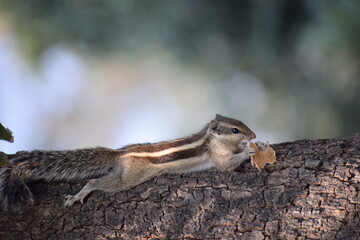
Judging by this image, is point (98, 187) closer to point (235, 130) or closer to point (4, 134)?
point (4, 134)

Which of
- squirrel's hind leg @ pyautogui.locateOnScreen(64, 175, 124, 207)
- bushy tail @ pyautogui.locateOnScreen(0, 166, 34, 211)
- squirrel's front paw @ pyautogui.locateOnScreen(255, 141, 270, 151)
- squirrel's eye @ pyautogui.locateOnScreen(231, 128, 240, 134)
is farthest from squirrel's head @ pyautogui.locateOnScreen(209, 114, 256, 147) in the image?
bushy tail @ pyautogui.locateOnScreen(0, 166, 34, 211)

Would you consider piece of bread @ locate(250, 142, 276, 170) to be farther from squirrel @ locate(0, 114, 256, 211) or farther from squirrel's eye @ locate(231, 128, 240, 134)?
squirrel's eye @ locate(231, 128, 240, 134)

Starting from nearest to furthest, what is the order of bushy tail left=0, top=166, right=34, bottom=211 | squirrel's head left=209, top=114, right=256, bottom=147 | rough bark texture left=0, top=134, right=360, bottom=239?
rough bark texture left=0, top=134, right=360, bottom=239
bushy tail left=0, top=166, right=34, bottom=211
squirrel's head left=209, top=114, right=256, bottom=147

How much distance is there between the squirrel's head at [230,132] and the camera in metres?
3.28

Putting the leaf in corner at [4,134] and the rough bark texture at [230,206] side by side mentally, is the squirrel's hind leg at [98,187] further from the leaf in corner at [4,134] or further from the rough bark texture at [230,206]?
the leaf in corner at [4,134]

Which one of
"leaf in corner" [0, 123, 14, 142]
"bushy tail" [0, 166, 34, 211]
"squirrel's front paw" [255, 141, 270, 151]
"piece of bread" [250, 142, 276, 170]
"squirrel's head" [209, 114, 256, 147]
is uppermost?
"squirrel's head" [209, 114, 256, 147]

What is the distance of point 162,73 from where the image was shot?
4.97 metres

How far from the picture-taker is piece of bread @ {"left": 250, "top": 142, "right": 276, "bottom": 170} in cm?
267

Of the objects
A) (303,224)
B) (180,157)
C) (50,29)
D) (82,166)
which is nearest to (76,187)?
(82,166)

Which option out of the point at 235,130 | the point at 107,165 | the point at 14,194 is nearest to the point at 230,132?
the point at 235,130

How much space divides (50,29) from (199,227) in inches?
118

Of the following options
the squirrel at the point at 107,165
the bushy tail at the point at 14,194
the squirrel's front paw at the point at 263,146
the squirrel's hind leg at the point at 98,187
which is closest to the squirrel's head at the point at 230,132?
the squirrel at the point at 107,165

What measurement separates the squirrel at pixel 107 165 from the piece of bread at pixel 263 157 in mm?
69

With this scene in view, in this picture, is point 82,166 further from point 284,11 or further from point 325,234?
point 284,11
